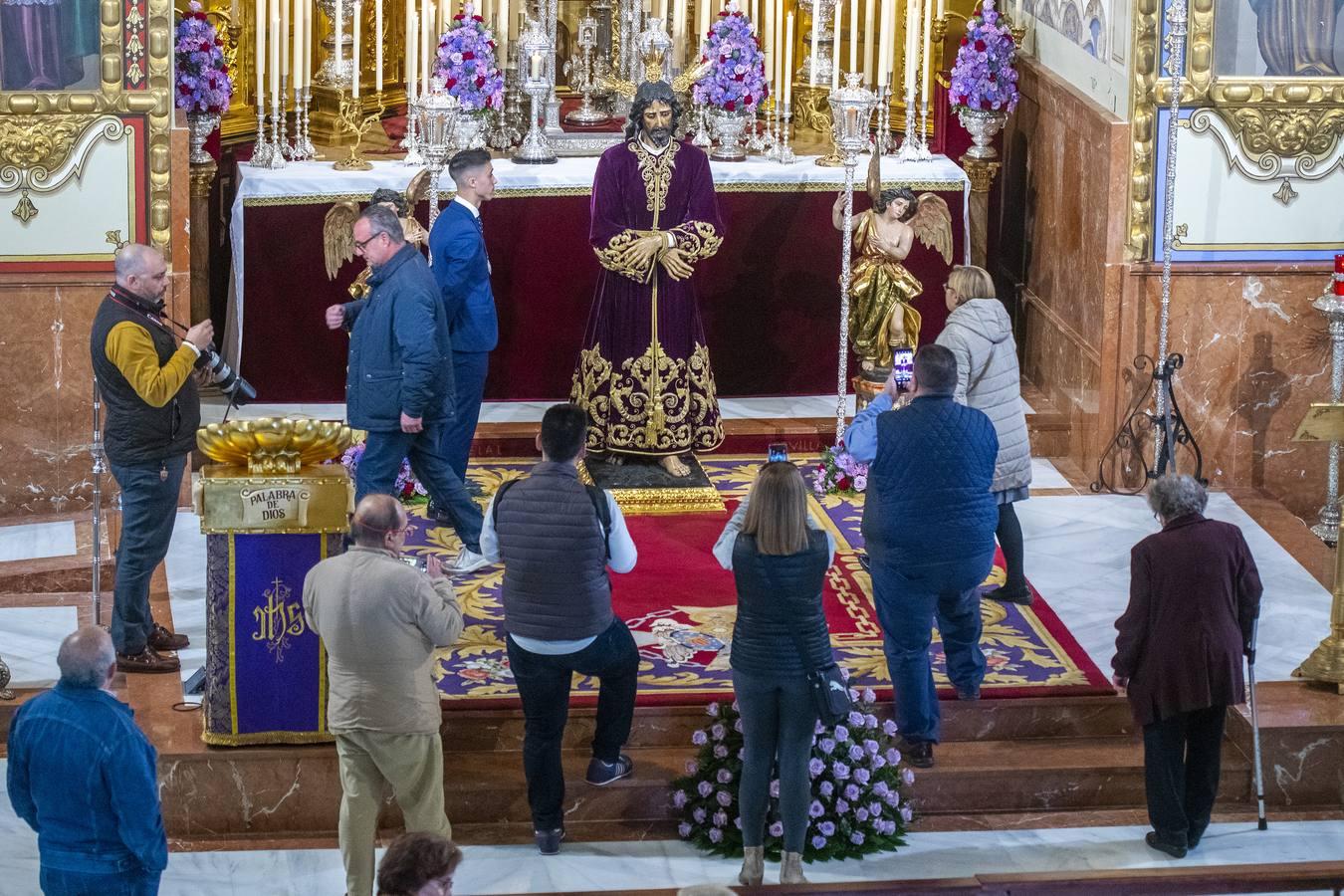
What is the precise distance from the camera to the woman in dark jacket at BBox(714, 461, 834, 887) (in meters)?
7.77

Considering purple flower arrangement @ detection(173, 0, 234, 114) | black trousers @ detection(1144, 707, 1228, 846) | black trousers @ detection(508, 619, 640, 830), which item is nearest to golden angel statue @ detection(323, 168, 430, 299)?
purple flower arrangement @ detection(173, 0, 234, 114)

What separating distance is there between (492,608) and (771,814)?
216cm

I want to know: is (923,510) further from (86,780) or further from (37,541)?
(37,541)

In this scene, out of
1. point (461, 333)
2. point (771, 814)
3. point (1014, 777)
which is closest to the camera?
point (771, 814)

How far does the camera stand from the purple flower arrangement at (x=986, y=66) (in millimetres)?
13422

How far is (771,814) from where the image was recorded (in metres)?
8.56

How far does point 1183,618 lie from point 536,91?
6.13 m

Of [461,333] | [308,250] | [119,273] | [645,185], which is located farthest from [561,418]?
[308,250]

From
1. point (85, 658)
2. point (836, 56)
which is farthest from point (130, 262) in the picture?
point (836, 56)

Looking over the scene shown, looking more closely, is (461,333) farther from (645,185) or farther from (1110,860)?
(1110,860)

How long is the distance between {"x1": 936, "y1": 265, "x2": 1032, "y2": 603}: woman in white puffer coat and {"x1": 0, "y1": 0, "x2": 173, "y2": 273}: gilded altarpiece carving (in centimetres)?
410

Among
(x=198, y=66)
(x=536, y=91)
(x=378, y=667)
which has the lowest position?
(x=378, y=667)

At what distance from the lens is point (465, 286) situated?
10.9m

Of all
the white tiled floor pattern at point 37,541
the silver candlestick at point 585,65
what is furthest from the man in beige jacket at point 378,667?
the silver candlestick at point 585,65
